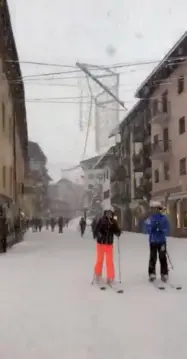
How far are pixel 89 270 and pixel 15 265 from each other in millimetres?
2905

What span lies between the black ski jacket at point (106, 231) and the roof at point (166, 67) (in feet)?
58.9

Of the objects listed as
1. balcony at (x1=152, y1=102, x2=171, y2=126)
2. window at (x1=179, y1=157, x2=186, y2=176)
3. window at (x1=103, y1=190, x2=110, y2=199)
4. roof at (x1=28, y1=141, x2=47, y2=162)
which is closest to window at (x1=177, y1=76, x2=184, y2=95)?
balcony at (x1=152, y1=102, x2=171, y2=126)

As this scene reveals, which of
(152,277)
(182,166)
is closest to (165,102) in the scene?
(182,166)

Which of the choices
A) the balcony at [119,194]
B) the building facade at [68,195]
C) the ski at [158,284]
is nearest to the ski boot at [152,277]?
the ski at [158,284]

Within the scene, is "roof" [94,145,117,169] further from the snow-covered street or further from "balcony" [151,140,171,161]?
the snow-covered street

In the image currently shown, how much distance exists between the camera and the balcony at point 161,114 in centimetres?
4153

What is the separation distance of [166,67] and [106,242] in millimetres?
28903

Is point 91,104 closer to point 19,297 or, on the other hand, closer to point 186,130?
point 19,297

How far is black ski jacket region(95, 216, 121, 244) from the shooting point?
11.1 metres

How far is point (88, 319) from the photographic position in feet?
24.8

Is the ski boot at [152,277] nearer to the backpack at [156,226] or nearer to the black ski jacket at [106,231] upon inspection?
the backpack at [156,226]

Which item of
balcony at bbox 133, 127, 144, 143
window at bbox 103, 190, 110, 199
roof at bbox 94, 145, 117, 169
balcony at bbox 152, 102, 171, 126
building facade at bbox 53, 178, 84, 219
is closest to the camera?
balcony at bbox 152, 102, 171, 126

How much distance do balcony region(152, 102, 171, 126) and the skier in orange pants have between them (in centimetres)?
3068

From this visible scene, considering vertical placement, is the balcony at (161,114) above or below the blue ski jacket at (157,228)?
above
